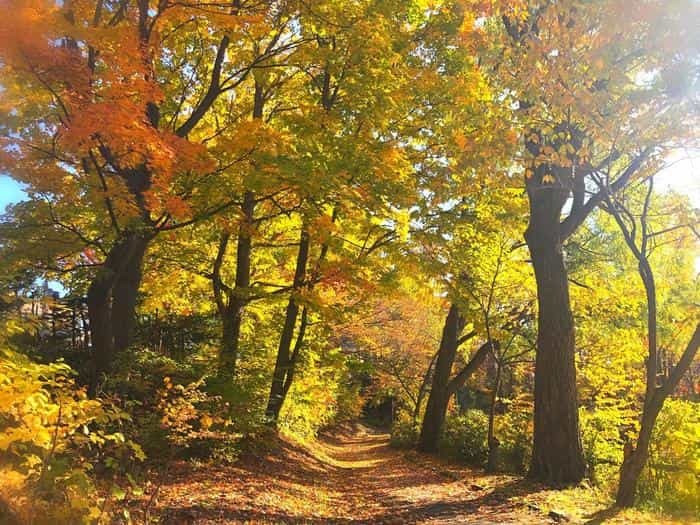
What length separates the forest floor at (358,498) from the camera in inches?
257

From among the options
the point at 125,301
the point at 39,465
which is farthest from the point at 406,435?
the point at 39,465

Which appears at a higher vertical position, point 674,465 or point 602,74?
point 602,74

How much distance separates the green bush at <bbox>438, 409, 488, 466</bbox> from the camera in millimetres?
13367

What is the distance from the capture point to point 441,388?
613 inches

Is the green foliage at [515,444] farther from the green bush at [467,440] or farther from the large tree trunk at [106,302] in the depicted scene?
the large tree trunk at [106,302]

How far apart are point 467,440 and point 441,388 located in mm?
1899

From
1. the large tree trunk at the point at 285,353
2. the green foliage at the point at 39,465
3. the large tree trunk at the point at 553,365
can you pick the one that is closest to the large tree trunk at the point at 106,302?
the green foliage at the point at 39,465

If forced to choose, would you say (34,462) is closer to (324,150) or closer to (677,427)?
(324,150)

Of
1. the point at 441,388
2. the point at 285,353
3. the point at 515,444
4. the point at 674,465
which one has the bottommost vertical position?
the point at 515,444

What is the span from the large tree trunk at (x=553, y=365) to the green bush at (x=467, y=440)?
4639mm

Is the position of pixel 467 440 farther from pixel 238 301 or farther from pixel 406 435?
pixel 238 301

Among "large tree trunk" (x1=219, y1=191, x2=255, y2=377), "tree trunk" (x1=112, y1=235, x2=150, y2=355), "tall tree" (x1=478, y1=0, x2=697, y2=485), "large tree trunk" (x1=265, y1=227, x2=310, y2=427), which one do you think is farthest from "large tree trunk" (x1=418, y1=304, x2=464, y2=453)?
"tree trunk" (x1=112, y1=235, x2=150, y2=355)

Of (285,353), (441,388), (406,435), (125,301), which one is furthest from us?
(406,435)

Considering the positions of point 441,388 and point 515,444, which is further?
point 441,388
